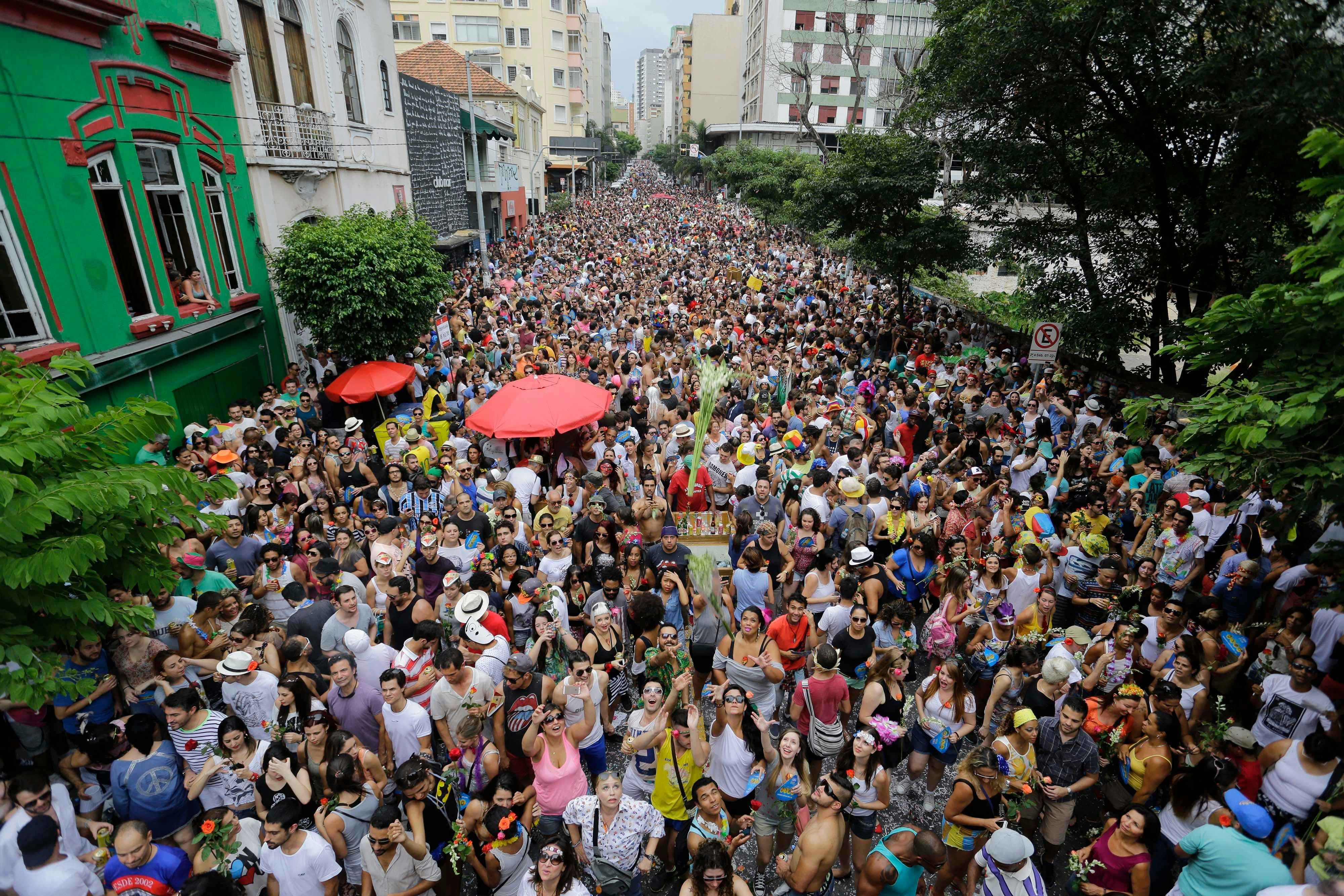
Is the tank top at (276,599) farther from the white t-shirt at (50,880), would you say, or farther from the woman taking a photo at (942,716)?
the woman taking a photo at (942,716)

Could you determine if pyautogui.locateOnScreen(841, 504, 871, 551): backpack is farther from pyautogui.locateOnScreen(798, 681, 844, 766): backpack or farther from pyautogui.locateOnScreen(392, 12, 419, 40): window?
pyautogui.locateOnScreen(392, 12, 419, 40): window

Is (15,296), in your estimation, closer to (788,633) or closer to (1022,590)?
(788,633)

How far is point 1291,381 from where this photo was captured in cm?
441

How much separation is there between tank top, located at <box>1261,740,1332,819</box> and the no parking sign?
7359 mm

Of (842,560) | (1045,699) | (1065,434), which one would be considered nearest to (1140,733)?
(1045,699)

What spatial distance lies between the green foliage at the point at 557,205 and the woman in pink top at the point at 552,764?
50523mm

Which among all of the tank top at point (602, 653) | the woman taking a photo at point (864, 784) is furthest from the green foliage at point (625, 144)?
the woman taking a photo at point (864, 784)

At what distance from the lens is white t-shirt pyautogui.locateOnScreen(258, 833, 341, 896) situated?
362 centimetres

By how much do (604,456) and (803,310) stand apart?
11.0 metres

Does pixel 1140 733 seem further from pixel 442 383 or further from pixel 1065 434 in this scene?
pixel 442 383

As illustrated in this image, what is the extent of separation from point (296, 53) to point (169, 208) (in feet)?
17.9

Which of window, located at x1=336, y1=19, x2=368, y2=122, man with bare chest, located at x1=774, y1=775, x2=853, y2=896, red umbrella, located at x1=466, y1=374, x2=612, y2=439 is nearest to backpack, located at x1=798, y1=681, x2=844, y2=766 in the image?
man with bare chest, located at x1=774, y1=775, x2=853, y2=896

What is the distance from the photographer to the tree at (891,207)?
666 inches

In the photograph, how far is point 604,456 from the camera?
8.86 meters
